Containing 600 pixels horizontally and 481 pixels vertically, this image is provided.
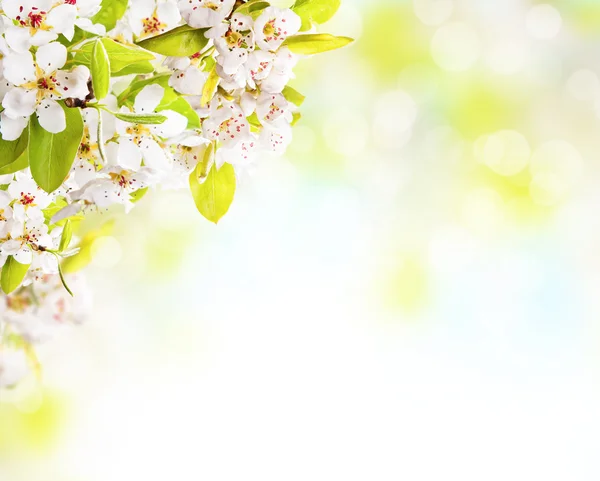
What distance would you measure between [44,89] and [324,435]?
110 cm

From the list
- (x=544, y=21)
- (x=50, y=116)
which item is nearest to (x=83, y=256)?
(x=50, y=116)

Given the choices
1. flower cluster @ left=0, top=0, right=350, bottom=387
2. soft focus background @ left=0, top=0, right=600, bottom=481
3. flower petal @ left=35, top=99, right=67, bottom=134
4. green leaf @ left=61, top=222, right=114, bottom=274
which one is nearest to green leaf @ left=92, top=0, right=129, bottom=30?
flower cluster @ left=0, top=0, right=350, bottom=387

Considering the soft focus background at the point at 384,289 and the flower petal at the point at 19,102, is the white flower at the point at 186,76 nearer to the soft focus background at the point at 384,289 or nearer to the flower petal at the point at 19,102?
the flower petal at the point at 19,102

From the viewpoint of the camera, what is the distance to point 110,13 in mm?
488

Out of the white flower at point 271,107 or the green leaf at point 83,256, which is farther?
the green leaf at point 83,256

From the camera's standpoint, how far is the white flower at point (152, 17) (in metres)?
0.47

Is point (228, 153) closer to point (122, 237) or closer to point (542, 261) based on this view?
point (122, 237)

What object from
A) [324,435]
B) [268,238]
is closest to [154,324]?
[268,238]

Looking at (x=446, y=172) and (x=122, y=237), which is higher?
(x=446, y=172)

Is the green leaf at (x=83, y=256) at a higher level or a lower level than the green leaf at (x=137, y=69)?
lower

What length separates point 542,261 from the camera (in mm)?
1444

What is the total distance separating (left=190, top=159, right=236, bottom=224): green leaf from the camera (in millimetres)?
505

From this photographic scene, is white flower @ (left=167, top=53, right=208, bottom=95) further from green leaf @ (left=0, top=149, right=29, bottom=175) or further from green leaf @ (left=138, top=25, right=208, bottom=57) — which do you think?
green leaf @ (left=0, top=149, right=29, bottom=175)

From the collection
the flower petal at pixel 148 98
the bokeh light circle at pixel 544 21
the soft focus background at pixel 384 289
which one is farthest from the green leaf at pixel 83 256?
Result: the bokeh light circle at pixel 544 21
